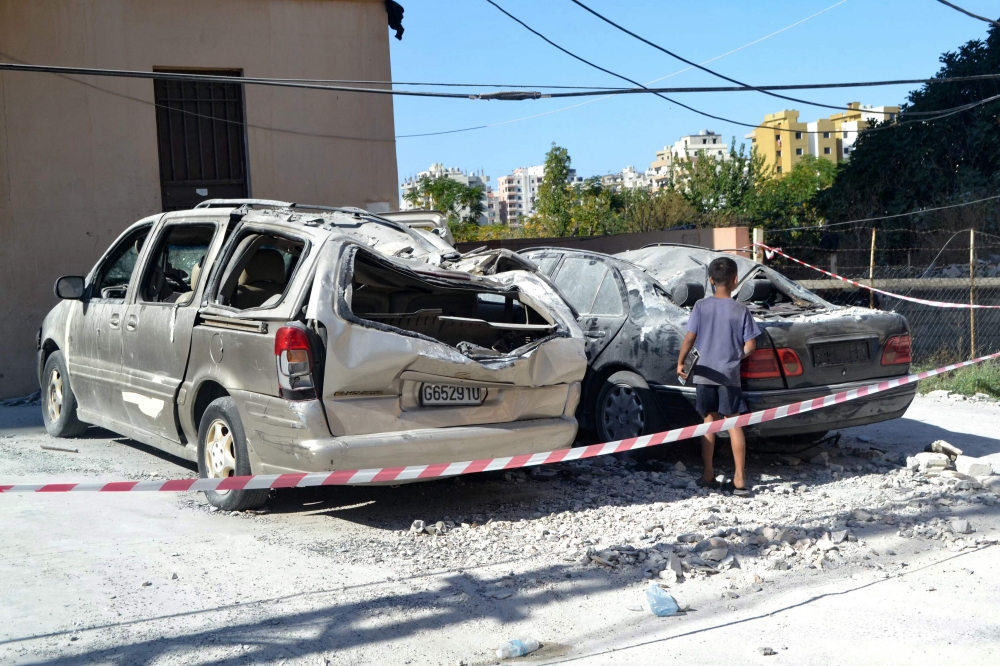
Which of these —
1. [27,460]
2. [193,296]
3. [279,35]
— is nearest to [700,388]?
[193,296]

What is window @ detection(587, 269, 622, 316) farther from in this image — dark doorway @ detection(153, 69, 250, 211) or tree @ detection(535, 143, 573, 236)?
tree @ detection(535, 143, 573, 236)

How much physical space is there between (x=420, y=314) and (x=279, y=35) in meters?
7.49

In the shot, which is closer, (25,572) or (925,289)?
(25,572)

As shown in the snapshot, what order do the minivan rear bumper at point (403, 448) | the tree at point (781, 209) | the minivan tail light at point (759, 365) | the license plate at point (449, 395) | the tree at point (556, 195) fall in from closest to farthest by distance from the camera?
the minivan rear bumper at point (403, 448), the license plate at point (449, 395), the minivan tail light at point (759, 365), the tree at point (781, 209), the tree at point (556, 195)

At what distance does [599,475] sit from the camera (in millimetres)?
6828

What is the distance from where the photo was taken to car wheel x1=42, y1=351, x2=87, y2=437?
7.61 metres

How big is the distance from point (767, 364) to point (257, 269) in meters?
3.52

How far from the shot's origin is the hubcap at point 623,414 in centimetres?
704

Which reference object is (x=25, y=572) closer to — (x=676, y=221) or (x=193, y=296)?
Result: (x=193, y=296)

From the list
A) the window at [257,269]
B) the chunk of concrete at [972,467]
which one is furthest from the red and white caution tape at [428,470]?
the window at [257,269]

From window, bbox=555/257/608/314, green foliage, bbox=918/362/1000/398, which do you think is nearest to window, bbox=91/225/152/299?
window, bbox=555/257/608/314

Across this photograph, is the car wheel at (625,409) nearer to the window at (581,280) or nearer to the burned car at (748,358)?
the burned car at (748,358)

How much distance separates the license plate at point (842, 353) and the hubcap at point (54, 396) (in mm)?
6012

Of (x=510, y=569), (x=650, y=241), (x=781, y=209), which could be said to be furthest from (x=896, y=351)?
(x=781, y=209)
